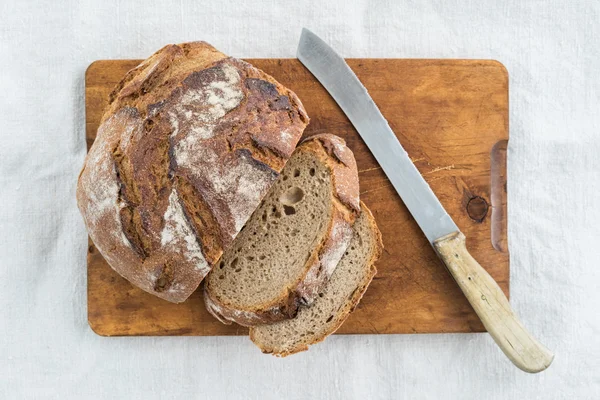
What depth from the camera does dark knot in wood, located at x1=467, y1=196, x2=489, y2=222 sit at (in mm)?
2387

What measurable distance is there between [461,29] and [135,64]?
161cm

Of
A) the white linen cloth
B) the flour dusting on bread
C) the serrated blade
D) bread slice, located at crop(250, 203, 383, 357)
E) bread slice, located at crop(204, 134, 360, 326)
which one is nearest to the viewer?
the flour dusting on bread

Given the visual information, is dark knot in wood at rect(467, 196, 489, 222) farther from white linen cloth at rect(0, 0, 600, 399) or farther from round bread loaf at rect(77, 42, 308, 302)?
round bread loaf at rect(77, 42, 308, 302)

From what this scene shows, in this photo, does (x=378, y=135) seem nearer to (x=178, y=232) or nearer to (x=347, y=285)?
(x=347, y=285)

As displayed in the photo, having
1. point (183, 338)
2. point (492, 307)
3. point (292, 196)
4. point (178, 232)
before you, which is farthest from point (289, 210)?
point (492, 307)

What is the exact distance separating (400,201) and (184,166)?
1050mm

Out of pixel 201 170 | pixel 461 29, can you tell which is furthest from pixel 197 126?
pixel 461 29

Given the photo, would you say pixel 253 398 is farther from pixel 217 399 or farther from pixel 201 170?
pixel 201 170

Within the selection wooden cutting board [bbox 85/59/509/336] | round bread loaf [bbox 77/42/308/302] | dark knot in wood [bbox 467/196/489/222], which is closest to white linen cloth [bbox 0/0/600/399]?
wooden cutting board [bbox 85/59/509/336]

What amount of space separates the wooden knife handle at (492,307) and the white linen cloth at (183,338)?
11.2 inches

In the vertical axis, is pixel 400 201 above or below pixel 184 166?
below

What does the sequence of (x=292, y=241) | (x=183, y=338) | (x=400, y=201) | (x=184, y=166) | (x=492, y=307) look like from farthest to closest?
1. (x=183, y=338)
2. (x=400, y=201)
3. (x=492, y=307)
4. (x=292, y=241)
5. (x=184, y=166)

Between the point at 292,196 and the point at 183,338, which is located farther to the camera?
the point at 183,338

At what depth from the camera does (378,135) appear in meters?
2.32
